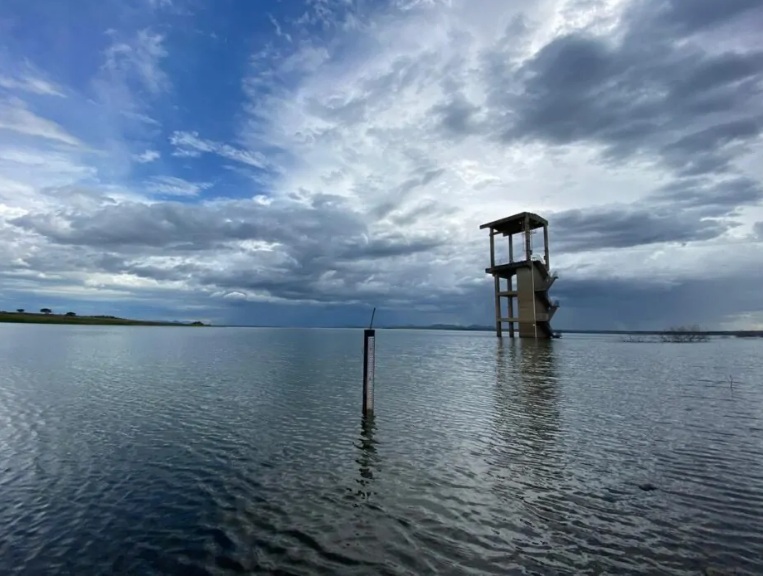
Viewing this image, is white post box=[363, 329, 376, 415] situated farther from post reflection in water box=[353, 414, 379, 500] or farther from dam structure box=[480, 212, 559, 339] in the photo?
dam structure box=[480, 212, 559, 339]

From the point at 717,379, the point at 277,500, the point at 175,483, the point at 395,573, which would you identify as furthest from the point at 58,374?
the point at 717,379

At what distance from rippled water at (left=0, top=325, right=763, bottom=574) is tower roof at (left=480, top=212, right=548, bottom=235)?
205 feet

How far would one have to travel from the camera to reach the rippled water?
23.3ft

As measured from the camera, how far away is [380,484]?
10336mm

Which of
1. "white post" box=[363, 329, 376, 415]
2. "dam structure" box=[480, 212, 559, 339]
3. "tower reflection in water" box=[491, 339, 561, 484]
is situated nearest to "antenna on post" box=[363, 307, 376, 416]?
"white post" box=[363, 329, 376, 415]

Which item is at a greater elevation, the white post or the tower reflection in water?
the white post

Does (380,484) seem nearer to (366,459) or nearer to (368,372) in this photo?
(366,459)

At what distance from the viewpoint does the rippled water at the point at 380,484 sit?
7098mm

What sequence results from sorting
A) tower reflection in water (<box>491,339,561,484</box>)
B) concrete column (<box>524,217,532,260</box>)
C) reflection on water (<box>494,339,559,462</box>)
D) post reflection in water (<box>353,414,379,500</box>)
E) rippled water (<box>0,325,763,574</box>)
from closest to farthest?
rippled water (<box>0,325,763,574</box>)
post reflection in water (<box>353,414,379,500</box>)
tower reflection in water (<box>491,339,561,484</box>)
reflection on water (<box>494,339,559,462</box>)
concrete column (<box>524,217,532,260</box>)

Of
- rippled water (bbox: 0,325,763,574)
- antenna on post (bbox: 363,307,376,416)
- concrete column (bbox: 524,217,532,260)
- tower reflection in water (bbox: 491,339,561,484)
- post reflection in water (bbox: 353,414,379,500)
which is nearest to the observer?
rippled water (bbox: 0,325,763,574)

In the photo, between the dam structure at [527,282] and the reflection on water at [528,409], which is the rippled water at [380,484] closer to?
the reflection on water at [528,409]

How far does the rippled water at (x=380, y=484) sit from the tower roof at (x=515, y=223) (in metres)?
62.4

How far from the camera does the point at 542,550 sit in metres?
7.21

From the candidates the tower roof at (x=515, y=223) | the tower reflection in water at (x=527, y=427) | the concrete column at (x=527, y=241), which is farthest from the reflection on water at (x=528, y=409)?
the tower roof at (x=515, y=223)
